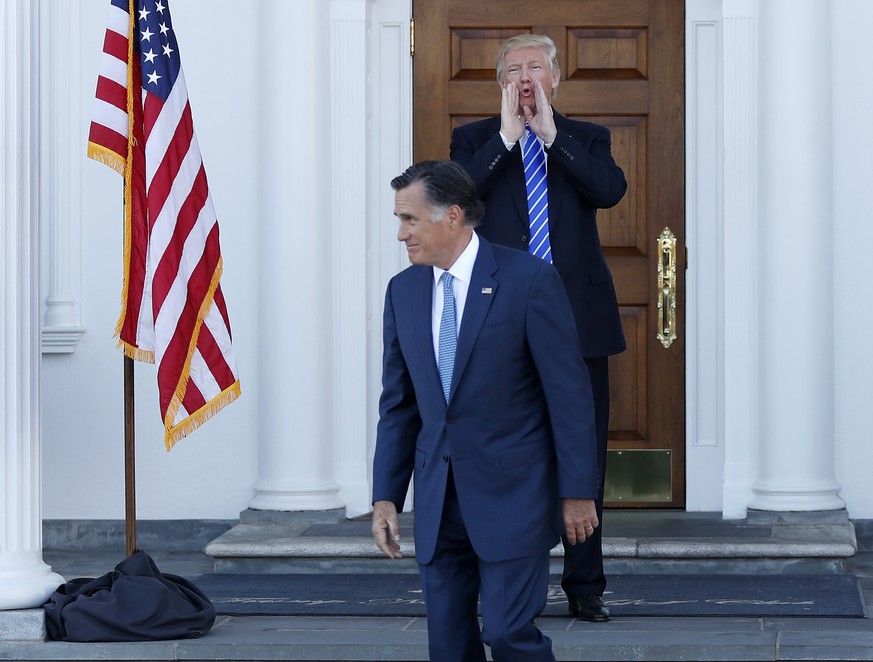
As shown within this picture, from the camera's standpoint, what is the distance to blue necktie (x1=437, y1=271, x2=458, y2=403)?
411 cm

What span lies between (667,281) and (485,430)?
3774mm

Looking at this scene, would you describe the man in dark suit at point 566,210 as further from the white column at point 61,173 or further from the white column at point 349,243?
the white column at point 61,173

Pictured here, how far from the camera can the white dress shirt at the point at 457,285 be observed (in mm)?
4148

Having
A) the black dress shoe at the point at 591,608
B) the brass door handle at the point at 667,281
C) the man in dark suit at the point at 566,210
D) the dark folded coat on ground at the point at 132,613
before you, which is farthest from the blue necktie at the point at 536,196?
the brass door handle at the point at 667,281

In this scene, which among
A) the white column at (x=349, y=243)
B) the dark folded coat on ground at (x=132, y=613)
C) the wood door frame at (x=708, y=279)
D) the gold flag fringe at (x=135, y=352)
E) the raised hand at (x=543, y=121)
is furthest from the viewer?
the white column at (x=349, y=243)

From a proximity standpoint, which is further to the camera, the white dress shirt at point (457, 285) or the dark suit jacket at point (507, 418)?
the white dress shirt at point (457, 285)

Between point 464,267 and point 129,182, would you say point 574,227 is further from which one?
point 129,182

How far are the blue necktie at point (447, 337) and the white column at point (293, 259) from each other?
335 cm

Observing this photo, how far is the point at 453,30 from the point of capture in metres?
7.81

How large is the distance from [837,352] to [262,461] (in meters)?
2.91

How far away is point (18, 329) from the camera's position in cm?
560

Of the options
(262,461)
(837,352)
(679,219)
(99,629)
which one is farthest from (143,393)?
(837,352)

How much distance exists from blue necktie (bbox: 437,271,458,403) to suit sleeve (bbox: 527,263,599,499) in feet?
0.70

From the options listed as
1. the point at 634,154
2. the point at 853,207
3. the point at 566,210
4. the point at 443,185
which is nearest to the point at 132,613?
the point at 566,210
